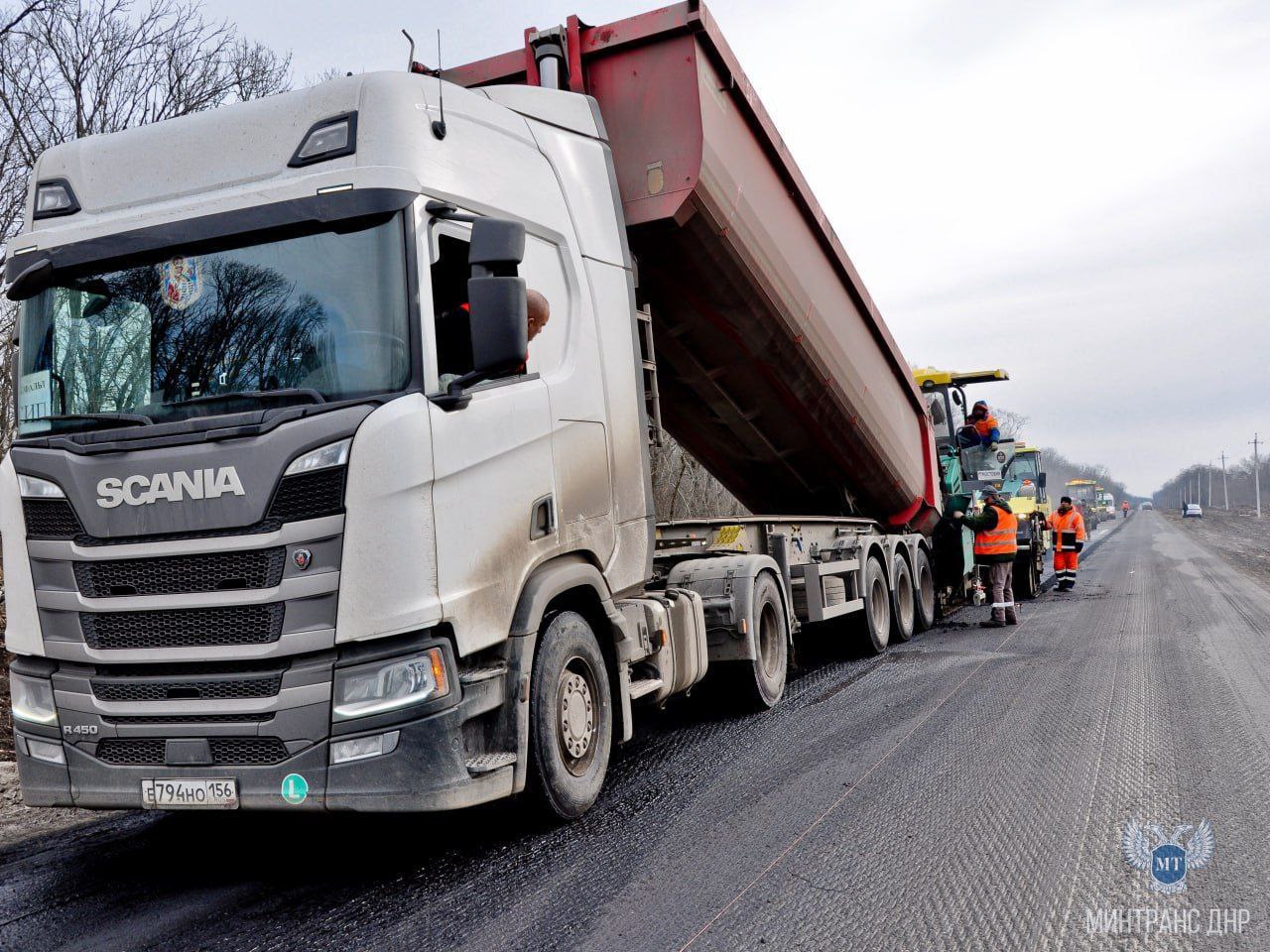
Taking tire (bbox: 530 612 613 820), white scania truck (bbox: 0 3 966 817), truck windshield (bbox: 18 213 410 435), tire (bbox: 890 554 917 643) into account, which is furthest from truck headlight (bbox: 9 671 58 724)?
tire (bbox: 890 554 917 643)

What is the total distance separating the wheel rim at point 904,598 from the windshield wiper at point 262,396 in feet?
24.4

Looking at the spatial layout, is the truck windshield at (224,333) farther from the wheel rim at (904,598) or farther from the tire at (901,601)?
the wheel rim at (904,598)

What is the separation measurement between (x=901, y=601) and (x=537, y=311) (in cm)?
679

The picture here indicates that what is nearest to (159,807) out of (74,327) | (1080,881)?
(74,327)

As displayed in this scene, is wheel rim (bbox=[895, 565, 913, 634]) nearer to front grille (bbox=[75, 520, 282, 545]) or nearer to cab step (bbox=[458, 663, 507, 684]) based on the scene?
cab step (bbox=[458, 663, 507, 684])

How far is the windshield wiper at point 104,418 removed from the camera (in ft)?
12.7

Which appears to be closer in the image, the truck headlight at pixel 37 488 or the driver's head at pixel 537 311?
the truck headlight at pixel 37 488

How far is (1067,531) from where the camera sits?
1675cm

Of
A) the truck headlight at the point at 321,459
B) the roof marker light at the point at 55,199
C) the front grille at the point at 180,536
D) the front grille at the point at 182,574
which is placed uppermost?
the roof marker light at the point at 55,199

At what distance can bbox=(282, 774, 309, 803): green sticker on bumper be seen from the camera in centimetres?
364

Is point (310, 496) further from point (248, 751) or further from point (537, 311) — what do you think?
point (537, 311)

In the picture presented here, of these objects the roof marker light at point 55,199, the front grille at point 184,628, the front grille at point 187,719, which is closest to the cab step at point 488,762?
the front grille at point 187,719

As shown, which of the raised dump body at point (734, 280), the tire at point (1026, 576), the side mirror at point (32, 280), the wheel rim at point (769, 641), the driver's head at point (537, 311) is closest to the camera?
the side mirror at point (32, 280)

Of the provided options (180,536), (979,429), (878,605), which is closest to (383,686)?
(180,536)
